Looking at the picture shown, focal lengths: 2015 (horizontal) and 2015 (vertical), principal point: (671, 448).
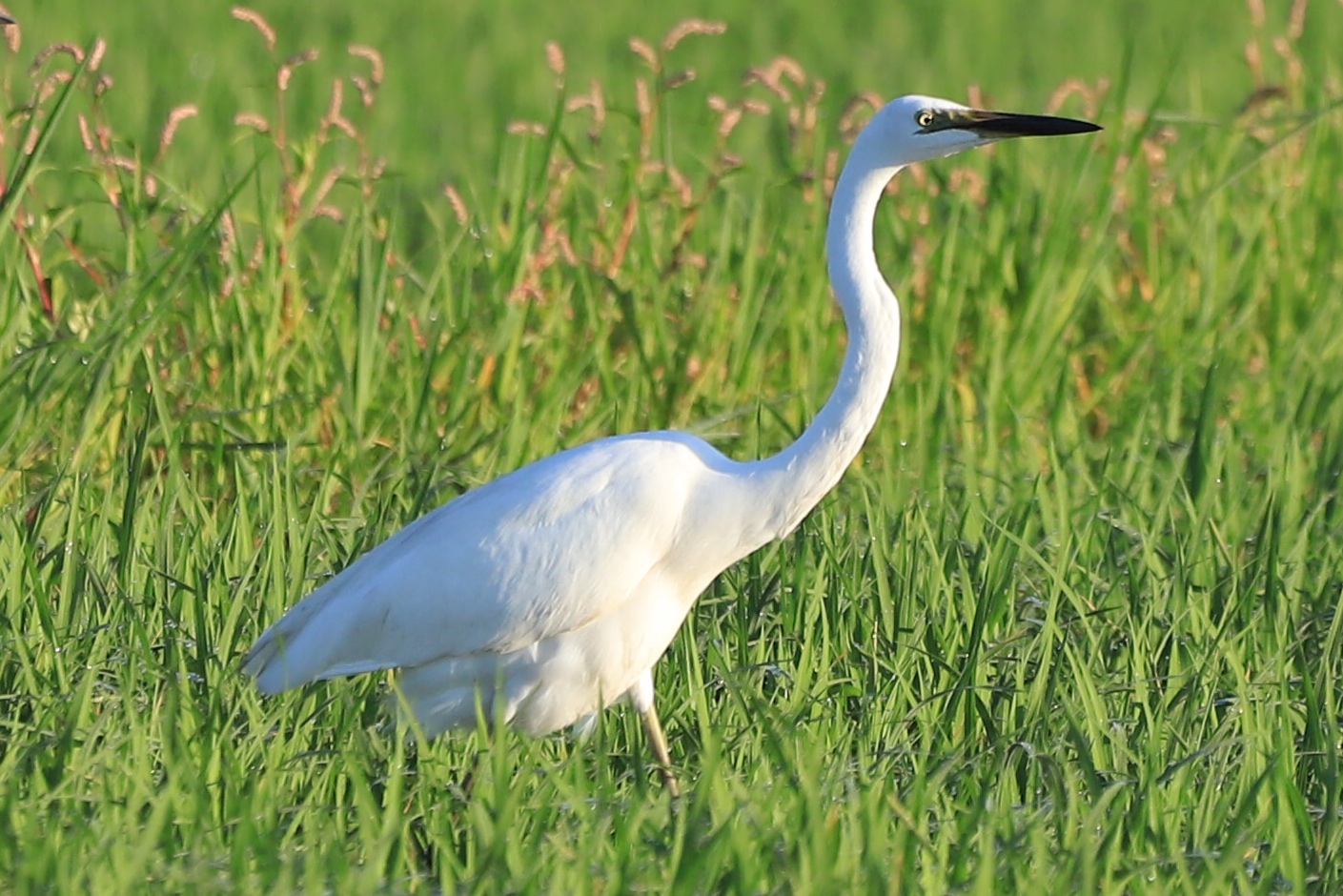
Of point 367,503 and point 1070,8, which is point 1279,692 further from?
point 1070,8

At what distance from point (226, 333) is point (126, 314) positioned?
1030 millimetres

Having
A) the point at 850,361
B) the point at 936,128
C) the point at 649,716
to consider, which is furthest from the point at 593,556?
the point at 936,128

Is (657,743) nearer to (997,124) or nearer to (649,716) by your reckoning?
(649,716)

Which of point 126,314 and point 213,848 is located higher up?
point 126,314

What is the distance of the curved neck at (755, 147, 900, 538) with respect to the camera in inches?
132

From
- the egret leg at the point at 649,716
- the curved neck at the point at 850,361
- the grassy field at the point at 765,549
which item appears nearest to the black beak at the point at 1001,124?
the curved neck at the point at 850,361

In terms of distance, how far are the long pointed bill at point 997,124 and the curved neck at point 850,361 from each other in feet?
0.45

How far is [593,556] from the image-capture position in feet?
11.0

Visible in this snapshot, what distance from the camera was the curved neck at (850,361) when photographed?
3.35 m

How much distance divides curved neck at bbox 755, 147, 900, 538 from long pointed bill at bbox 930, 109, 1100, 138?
5.4 inches

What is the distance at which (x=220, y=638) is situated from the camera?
139 inches

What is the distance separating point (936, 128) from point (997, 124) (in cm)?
12

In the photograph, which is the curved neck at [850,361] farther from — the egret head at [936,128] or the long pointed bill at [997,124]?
the long pointed bill at [997,124]

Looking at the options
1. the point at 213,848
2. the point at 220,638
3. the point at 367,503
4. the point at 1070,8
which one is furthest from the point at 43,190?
the point at 1070,8
